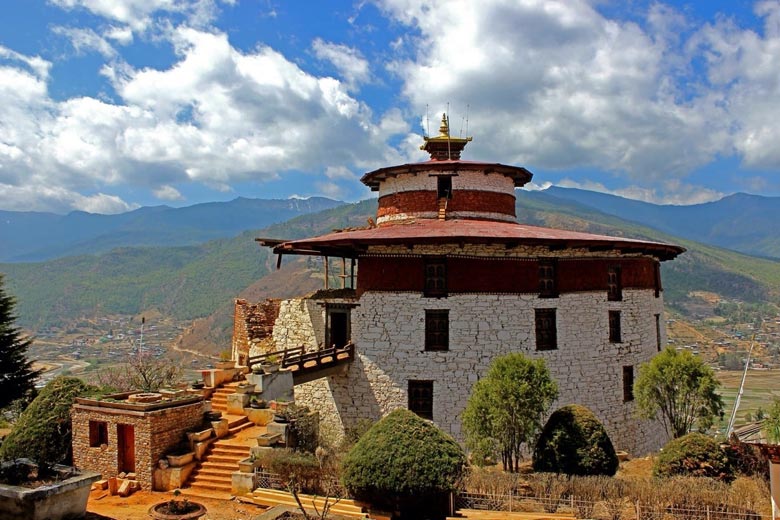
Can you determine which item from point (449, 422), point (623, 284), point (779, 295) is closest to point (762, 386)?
point (779, 295)

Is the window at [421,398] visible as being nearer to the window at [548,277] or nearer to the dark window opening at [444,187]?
the window at [548,277]

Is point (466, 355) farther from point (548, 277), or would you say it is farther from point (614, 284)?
point (614, 284)

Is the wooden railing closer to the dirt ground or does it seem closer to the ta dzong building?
the ta dzong building

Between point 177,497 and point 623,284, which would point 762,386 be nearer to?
point 623,284

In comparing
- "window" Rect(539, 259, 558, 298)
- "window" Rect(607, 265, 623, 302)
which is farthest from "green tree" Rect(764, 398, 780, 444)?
"window" Rect(539, 259, 558, 298)

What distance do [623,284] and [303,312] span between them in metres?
12.7

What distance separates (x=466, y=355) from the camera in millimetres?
19859

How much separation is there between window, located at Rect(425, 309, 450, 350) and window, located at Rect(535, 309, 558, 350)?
3.29m

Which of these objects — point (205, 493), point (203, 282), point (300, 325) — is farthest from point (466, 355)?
point (203, 282)

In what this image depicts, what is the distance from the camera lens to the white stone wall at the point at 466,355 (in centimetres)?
1989

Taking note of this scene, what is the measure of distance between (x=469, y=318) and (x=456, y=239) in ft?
9.56

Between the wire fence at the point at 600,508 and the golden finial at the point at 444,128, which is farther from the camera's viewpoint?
the golden finial at the point at 444,128

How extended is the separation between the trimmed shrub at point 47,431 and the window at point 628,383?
1876 cm

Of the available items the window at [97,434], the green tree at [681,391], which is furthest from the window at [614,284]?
the window at [97,434]
